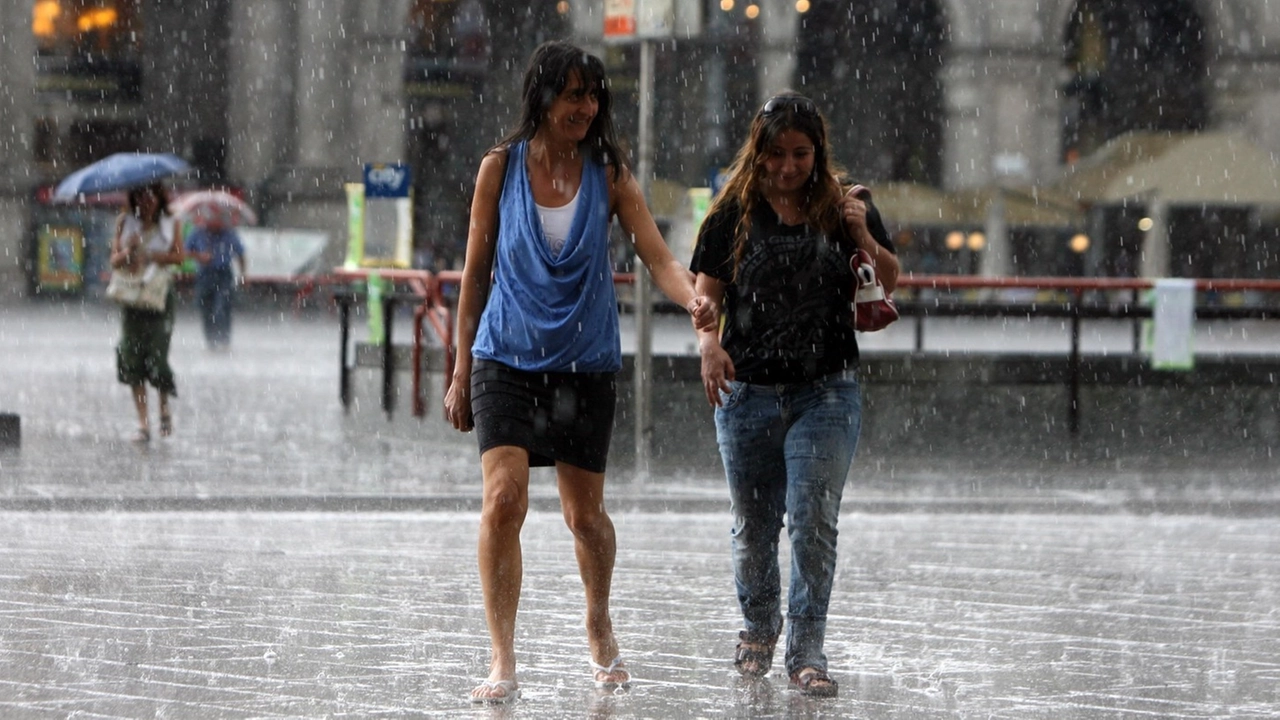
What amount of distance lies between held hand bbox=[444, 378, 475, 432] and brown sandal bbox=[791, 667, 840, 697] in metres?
1.15

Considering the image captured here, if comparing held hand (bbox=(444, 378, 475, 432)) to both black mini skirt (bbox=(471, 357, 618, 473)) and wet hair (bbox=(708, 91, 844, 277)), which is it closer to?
black mini skirt (bbox=(471, 357, 618, 473))

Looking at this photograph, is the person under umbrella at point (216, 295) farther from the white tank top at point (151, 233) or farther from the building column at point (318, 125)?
the building column at point (318, 125)

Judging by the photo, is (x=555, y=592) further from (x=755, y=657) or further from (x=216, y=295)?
(x=216, y=295)

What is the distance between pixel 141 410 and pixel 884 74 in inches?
1169

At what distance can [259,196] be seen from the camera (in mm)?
41250

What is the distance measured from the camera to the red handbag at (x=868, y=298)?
5664 mm

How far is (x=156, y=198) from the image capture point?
45.2 feet

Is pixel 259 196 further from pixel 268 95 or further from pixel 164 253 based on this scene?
pixel 164 253

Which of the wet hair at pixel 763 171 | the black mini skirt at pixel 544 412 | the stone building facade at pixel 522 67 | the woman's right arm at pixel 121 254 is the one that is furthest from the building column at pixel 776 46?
the black mini skirt at pixel 544 412

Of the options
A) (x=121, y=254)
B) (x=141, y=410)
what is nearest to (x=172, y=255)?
(x=121, y=254)

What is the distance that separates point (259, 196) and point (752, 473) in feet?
119

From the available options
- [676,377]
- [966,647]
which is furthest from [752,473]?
[676,377]

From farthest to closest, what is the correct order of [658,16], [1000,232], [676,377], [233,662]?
[1000,232], [676,377], [658,16], [233,662]

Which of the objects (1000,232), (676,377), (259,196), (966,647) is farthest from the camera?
(259,196)
